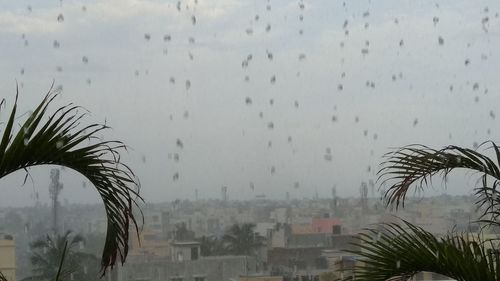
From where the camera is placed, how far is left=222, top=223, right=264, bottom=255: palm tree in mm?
15625

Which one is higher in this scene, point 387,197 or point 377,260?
point 387,197

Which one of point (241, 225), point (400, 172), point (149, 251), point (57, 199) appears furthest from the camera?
point (241, 225)

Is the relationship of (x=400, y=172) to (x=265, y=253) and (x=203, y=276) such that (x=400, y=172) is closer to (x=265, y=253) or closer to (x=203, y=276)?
(x=203, y=276)

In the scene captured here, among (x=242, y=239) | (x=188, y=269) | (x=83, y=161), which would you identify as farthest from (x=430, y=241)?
(x=242, y=239)

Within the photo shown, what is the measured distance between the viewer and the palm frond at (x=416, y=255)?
2.84 meters

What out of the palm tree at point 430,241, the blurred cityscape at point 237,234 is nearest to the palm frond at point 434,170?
the palm tree at point 430,241

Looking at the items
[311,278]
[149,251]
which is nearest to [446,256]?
[149,251]

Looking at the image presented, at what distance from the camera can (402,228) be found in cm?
297

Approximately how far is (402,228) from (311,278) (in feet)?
32.0

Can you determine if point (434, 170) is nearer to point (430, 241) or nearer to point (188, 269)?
point (430, 241)

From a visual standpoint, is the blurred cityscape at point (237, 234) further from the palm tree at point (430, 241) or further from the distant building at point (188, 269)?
the palm tree at point (430, 241)

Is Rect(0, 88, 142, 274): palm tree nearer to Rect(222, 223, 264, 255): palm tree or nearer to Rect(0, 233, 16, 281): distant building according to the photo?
Rect(0, 233, 16, 281): distant building

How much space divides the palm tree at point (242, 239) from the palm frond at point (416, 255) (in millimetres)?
12537

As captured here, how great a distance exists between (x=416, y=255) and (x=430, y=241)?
0.09 m
